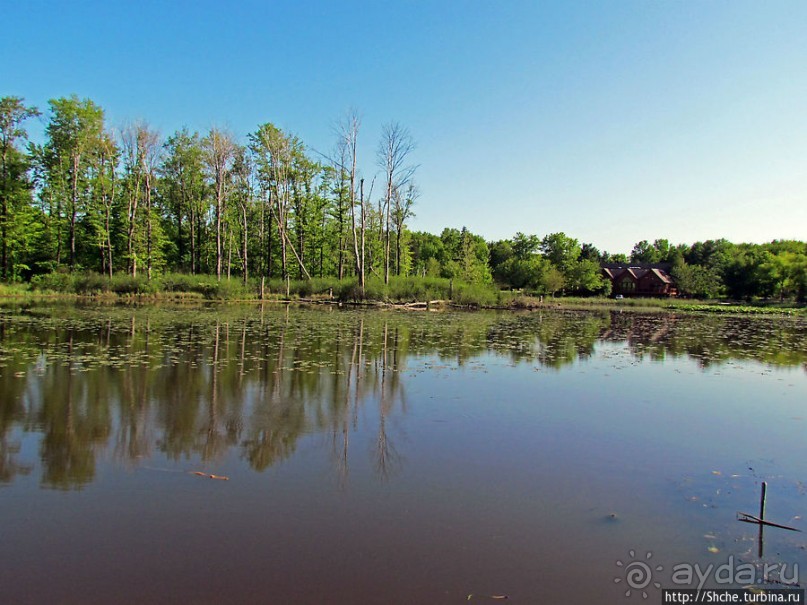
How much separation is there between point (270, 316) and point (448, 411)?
57.0 ft

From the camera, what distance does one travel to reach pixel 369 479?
17.8 ft

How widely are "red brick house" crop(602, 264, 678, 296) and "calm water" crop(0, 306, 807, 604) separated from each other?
74.1m

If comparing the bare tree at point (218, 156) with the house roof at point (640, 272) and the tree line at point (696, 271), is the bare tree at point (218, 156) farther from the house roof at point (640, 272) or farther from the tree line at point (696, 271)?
the house roof at point (640, 272)

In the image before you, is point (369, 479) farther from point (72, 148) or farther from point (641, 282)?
point (641, 282)

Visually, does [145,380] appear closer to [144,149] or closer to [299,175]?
[144,149]

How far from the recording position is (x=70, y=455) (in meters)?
5.72

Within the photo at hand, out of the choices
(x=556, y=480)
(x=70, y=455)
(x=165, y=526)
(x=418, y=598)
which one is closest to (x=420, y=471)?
(x=556, y=480)

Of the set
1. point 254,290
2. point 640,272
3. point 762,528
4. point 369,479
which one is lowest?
point 762,528

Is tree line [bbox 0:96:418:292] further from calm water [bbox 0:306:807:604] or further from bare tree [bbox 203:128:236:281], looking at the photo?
calm water [bbox 0:306:807:604]

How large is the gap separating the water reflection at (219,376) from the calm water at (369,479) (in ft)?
0.20

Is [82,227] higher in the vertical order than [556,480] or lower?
higher

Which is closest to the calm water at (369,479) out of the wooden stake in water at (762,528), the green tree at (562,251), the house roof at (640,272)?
the wooden stake in water at (762,528)

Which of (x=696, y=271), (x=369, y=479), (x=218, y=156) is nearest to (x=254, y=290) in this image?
(x=218, y=156)

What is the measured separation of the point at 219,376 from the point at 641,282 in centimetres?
8283
